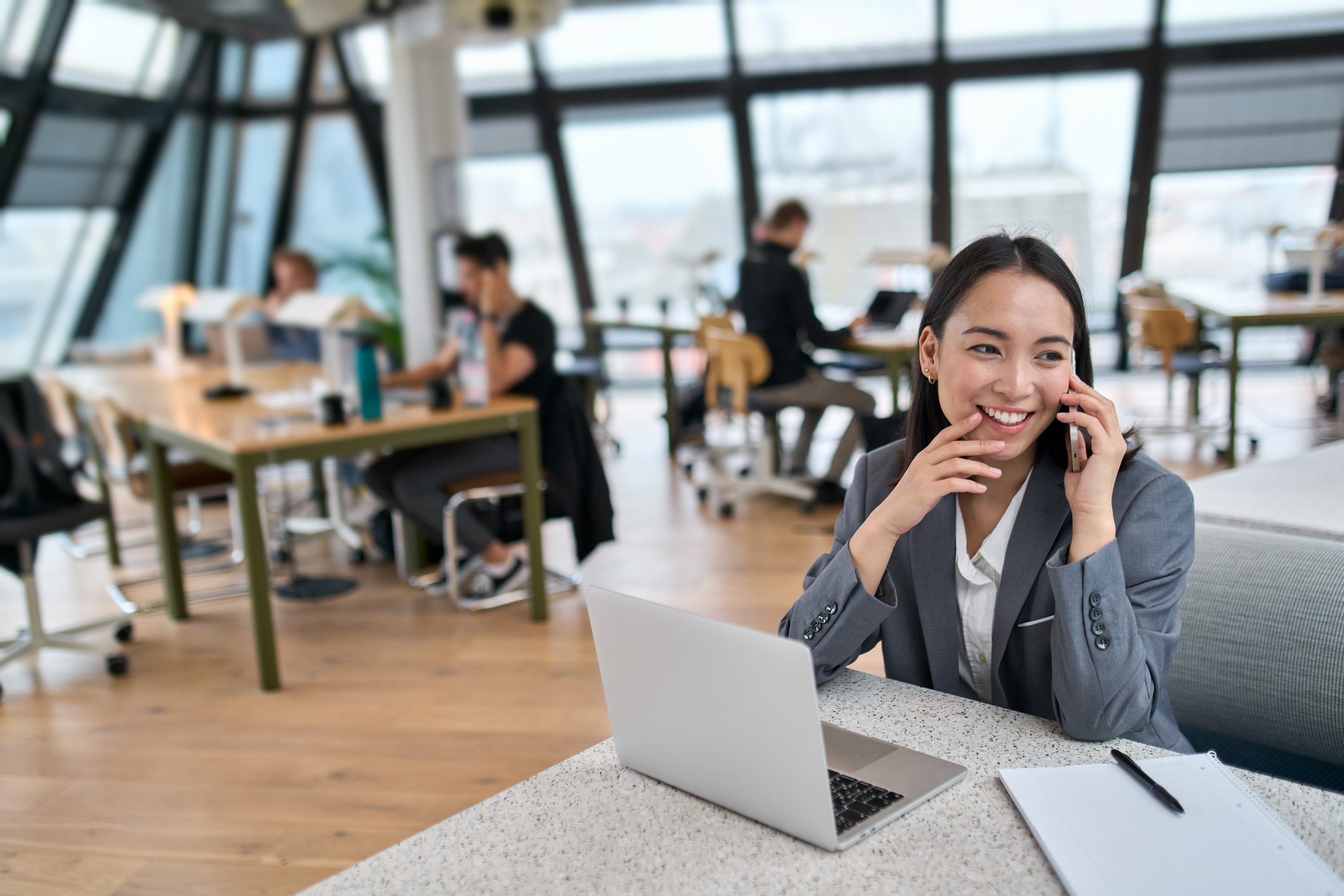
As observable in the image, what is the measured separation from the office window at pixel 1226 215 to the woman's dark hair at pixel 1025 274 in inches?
267

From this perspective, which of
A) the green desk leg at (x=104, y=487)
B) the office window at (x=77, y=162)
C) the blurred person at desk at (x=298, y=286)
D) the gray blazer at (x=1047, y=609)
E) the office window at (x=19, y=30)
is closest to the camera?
the gray blazer at (x=1047, y=609)

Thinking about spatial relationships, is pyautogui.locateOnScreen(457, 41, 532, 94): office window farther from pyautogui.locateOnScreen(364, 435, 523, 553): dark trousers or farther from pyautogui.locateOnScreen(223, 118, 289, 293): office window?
pyautogui.locateOnScreen(364, 435, 523, 553): dark trousers

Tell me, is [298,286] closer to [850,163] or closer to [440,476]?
[440,476]

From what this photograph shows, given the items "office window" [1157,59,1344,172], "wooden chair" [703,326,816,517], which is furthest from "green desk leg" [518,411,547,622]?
"office window" [1157,59,1344,172]

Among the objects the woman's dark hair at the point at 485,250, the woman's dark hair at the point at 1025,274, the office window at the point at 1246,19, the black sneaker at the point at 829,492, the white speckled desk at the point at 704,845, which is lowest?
the black sneaker at the point at 829,492

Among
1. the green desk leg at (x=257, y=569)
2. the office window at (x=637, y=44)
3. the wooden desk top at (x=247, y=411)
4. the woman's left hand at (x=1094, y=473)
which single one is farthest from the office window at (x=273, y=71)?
the woman's left hand at (x=1094, y=473)

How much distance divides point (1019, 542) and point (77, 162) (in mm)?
7392

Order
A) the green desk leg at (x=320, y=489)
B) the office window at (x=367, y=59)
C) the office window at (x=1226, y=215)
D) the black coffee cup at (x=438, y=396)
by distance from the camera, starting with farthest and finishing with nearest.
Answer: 1. the office window at (x=367, y=59)
2. the office window at (x=1226, y=215)
3. the green desk leg at (x=320, y=489)
4. the black coffee cup at (x=438, y=396)

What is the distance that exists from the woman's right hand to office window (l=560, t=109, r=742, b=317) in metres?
6.62

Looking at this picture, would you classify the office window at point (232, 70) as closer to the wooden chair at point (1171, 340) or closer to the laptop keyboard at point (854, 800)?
the wooden chair at point (1171, 340)

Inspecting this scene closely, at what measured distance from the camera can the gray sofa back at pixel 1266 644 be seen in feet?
5.05

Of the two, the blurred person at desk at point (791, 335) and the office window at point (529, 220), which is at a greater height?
the office window at point (529, 220)

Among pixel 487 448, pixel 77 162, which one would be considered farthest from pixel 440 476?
pixel 77 162

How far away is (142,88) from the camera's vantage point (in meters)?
7.21
